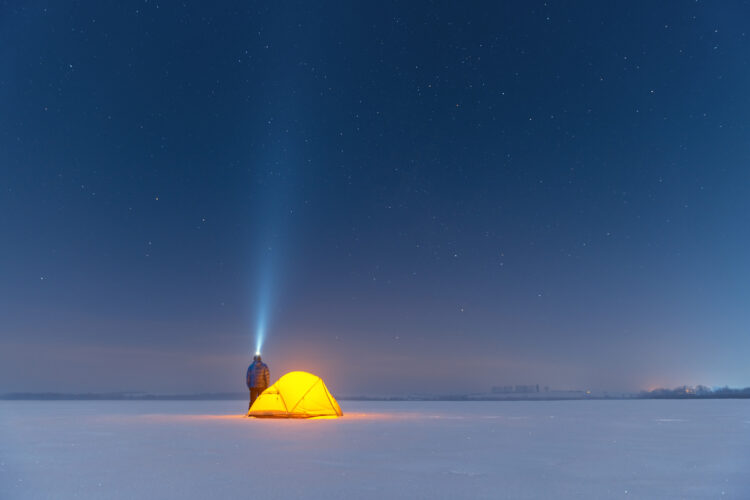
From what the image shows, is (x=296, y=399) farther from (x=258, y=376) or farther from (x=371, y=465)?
(x=371, y=465)

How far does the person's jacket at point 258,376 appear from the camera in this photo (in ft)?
83.8

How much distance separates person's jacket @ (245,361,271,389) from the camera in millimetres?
25531

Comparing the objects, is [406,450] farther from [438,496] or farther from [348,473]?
Result: [438,496]

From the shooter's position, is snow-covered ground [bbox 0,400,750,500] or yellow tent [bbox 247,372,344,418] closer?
snow-covered ground [bbox 0,400,750,500]

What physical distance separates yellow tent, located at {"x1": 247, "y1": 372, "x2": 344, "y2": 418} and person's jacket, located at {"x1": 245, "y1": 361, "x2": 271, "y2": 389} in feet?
4.26

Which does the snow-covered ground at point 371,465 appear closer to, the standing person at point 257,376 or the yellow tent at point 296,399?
the yellow tent at point 296,399

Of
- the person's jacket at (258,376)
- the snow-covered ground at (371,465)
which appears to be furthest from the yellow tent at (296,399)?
the snow-covered ground at (371,465)

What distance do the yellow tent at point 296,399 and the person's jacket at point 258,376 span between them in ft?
4.26

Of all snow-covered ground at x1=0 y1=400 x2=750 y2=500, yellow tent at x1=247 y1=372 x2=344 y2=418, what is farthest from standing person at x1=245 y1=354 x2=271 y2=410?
snow-covered ground at x1=0 y1=400 x2=750 y2=500

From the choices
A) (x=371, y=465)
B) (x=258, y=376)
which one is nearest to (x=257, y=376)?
(x=258, y=376)

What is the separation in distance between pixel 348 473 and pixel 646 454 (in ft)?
19.5

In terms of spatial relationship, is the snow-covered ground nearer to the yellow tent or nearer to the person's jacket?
the yellow tent

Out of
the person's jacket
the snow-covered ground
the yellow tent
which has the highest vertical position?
the person's jacket

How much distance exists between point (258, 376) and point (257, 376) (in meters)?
0.04
